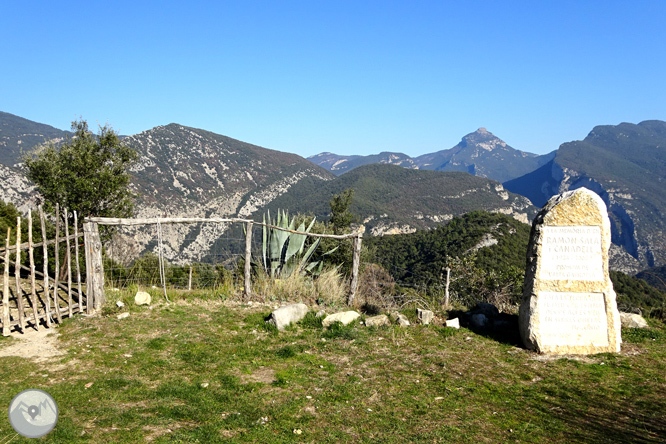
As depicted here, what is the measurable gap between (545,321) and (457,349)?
1.38m

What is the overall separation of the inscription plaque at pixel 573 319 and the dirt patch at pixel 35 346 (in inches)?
273

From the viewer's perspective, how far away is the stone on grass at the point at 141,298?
26.0 ft

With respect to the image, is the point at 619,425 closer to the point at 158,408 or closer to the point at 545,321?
the point at 545,321

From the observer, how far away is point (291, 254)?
998 cm

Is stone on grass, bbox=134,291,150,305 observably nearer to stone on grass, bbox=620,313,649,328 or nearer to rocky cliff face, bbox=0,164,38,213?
stone on grass, bbox=620,313,649,328

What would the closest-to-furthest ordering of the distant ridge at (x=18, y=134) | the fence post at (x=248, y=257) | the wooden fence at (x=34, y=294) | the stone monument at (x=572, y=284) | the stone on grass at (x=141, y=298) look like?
the wooden fence at (x=34, y=294)
the stone monument at (x=572, y=284)
the stone on grass at (x=141, y=298)
the fence post at (x=248, y=257)
the distant ridge at (x=18, y=134)

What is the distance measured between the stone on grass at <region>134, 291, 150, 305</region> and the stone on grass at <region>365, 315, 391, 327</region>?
13.9ft

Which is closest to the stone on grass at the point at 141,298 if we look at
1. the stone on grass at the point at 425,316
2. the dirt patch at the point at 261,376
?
the dirt patch at the point at 261,376

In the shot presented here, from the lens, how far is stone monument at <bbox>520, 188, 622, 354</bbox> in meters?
6.25

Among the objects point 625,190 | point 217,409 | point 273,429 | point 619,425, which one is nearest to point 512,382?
point 619,425

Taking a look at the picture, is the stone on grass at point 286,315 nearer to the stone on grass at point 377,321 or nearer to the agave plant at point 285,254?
the stone on grass at point 377,321

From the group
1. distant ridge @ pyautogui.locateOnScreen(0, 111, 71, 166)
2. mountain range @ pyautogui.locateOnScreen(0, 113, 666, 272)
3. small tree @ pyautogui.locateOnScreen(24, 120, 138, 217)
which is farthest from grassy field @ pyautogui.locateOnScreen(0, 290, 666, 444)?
distant ridge @ pyautogui.locateOnScreen(0, 111, 71, 166)

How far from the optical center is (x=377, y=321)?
7.36 metres

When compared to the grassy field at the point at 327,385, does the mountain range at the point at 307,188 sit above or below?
above
